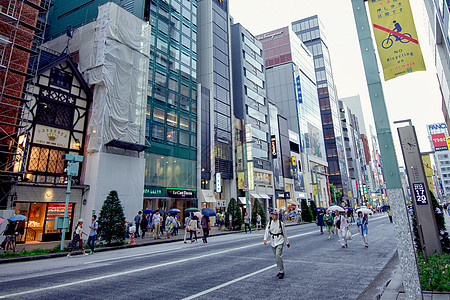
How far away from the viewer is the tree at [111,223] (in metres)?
16.2

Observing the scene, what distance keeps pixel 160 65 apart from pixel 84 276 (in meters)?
28.1

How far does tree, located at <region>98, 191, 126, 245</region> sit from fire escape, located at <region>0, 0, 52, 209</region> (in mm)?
6567

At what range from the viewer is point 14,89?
1909 centimetres

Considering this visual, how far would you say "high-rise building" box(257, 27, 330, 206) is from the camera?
67438 mm

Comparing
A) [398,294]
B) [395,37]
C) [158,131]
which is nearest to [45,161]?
[158,131]

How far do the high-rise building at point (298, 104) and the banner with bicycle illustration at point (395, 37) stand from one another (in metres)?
56.3

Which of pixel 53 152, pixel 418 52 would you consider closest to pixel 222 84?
pixel 53 152

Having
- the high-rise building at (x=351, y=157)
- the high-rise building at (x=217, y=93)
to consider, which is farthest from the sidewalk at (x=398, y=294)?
the high-rise building at (x=351, y=157)

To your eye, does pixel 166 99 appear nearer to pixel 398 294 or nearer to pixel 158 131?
pixel 158 131

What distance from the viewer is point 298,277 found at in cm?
724

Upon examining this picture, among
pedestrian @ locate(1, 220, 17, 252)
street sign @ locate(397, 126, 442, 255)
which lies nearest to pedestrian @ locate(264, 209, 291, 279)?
street sign @ locate(397, 126, 442, 255)

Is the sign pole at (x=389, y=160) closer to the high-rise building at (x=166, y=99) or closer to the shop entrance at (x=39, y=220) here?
the shop entrance at (x=39, y=220)

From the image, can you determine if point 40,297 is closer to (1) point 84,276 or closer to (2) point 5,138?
(1) point 84,276

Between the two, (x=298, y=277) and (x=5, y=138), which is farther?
(x=5, y=138)
